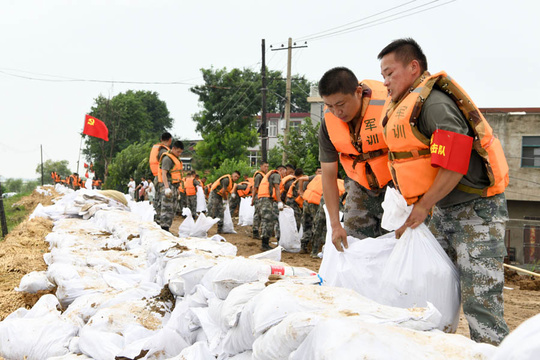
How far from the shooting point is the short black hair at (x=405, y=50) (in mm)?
2104

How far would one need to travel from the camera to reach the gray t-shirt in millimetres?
1873

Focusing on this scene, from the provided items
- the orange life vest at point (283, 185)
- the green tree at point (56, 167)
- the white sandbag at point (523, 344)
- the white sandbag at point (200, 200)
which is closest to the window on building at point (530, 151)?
the orange life vest at point (283, 185)

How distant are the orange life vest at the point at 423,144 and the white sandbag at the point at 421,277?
0.22 metres

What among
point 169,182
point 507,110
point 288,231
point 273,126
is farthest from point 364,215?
point 273,126

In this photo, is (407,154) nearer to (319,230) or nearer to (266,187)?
(319,230)

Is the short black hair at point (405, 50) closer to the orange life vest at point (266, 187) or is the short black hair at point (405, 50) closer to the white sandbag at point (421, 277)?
the white sandbag at point (421, 277)

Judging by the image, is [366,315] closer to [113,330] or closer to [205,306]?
[205,306]

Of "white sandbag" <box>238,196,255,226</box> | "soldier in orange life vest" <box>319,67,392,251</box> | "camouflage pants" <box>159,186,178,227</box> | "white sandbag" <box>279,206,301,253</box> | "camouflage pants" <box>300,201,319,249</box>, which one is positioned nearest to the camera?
"soldier in orange life vest" <box>319,67,392,251</box>

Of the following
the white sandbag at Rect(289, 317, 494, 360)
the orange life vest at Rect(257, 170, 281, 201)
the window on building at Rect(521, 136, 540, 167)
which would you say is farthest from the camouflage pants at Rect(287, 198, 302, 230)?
the window on building at Rect(521, 136, 540, 167)

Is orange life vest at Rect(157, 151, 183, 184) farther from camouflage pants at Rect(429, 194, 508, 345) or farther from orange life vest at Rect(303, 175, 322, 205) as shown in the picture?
camouflage pants at Rect(429, 194, 508, 345)

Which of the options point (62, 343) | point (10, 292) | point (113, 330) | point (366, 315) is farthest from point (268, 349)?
point (10, 292)

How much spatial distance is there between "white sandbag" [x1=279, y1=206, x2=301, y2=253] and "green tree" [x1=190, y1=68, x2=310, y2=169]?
23022 millimetres

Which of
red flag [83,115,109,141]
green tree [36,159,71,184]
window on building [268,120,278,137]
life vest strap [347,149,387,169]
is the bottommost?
green tree [36,159,71,184]

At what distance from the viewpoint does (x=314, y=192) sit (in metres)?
8.30
